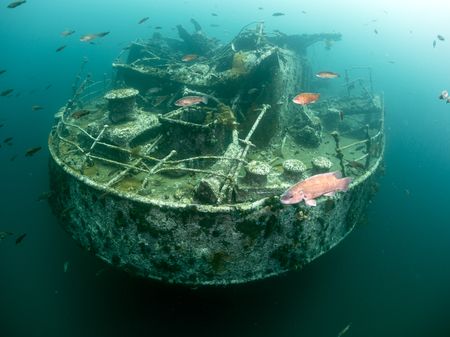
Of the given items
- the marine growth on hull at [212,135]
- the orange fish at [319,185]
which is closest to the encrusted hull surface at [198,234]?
the marine growth on hull at [212,135]

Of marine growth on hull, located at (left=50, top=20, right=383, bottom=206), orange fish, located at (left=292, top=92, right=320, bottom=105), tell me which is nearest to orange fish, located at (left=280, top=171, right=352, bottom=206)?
marine growth on hull, located at (left=50, top=20, right=383, bottom=206)

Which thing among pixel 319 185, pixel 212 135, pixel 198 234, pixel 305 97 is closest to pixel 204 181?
pixel 198 234

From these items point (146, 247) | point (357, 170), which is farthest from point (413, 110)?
point (146, 247)

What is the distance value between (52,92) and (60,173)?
90.8ft

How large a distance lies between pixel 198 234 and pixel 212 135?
8.18ft

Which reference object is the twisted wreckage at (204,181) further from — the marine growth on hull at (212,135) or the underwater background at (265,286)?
the underwater background at (265,286)

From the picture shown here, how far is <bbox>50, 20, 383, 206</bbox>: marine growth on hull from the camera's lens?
6.11 meters

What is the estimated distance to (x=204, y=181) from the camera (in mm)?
5426

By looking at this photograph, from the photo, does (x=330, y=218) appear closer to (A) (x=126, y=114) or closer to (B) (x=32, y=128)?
(A) (x=126, y=114)

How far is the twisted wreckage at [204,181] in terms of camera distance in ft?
17.7

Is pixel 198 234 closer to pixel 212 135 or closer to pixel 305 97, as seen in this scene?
pixel 212 135

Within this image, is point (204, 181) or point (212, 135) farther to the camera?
point (212, 135)

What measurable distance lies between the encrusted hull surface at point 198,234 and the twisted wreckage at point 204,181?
2cm

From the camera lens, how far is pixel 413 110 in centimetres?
2680
